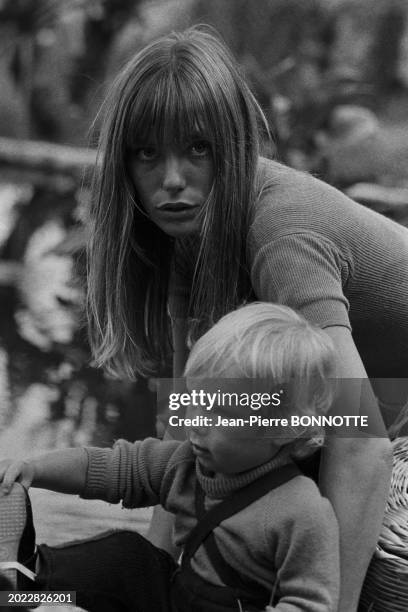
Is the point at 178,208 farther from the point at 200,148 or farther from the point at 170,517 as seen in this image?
the point at 170,517

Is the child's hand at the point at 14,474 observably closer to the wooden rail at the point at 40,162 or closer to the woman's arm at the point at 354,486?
the woman's arm at the point at 354,486

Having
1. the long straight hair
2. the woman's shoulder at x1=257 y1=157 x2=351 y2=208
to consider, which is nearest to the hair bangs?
the long straight hair

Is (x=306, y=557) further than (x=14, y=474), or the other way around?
(x=14, y=474)

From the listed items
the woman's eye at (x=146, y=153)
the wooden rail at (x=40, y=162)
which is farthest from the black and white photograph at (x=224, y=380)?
the wooden rail at (x=40, y=162)

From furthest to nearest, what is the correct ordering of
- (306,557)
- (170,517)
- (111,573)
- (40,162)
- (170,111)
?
(40,162) < (170,517) < (170,111) < (111,573) < (306,557)

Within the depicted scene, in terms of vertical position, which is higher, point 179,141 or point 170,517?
point 179,141

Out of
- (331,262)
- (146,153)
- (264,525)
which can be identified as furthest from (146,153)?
(264,525)

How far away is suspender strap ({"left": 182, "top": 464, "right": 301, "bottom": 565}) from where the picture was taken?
141 cm

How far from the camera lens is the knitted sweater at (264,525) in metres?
1.34

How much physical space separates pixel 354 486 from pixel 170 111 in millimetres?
575

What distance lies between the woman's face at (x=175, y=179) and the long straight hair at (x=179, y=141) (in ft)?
0.04

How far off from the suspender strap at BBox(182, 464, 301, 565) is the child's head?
4 centimetres

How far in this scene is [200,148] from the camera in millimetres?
1609

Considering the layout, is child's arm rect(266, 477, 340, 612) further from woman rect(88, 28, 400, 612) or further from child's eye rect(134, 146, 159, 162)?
child's eye rect(134, 146, 159, 162)
